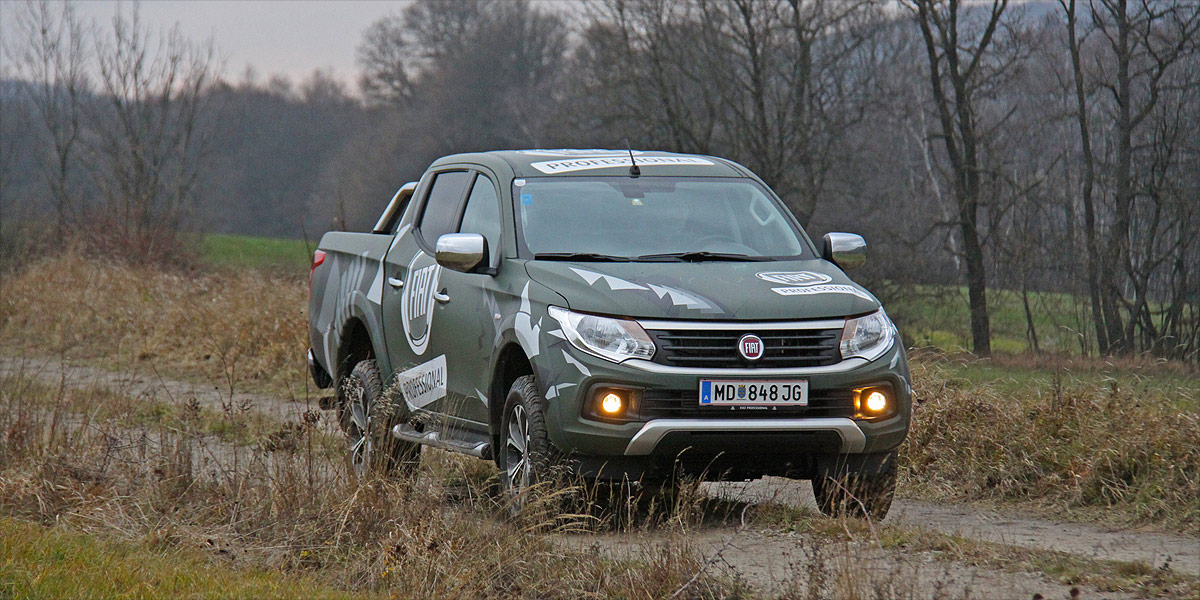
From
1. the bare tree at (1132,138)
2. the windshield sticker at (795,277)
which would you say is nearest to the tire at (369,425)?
the windshield sticker at (795,277)

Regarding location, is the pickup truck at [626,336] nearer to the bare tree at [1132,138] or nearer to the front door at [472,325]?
the front door at [472,325]

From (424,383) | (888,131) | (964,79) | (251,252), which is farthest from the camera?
(251,252)

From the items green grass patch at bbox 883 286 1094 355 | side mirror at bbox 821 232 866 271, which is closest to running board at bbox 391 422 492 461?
side mirror at bbox 821 232 866 271

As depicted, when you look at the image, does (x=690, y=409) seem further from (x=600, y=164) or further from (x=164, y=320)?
(x=164, y=320)

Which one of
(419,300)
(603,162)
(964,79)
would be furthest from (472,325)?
(964,79)

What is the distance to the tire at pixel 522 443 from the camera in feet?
19.5

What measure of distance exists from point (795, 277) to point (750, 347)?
0.68 meters

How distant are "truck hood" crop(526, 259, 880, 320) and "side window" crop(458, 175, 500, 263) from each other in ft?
2.04

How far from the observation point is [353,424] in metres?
7.94

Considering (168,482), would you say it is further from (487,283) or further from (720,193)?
(720,193)

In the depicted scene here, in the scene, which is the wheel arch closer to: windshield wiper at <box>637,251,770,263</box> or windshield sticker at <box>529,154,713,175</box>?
windshield wiper at <box>637,251,770,263</box>

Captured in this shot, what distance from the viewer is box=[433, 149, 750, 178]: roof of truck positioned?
7.27 meters

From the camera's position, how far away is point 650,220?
6.92 meters

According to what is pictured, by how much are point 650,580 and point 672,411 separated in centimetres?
110
